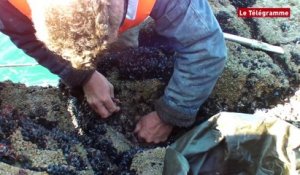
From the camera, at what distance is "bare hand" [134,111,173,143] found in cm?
208

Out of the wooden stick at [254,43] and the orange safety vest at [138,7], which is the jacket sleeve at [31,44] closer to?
the orange safety vest at [138,7]

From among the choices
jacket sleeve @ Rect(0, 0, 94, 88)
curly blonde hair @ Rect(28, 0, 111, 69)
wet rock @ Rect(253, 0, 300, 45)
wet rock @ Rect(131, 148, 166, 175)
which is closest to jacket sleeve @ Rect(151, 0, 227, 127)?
wet rock @ Rect(131, 148, 166, 175)

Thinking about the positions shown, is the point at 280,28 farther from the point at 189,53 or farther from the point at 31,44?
the point at 31,44

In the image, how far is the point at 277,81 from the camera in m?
2.35

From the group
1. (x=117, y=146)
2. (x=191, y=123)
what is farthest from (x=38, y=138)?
(x=191, y=123)

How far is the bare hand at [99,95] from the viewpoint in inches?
79.0

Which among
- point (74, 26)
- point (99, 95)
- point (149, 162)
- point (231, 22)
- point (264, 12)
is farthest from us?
point (264, 12)

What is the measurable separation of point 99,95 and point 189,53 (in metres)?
0.43

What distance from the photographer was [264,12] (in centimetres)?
271

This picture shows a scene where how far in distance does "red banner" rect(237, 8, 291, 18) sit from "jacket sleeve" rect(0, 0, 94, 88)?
1139 mm

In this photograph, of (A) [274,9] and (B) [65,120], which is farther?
(A) [274,9]

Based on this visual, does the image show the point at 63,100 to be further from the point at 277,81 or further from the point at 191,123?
→ the point at 277,81

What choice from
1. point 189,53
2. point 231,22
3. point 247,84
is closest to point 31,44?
point 189,53

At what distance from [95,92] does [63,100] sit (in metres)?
0.17
